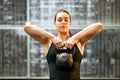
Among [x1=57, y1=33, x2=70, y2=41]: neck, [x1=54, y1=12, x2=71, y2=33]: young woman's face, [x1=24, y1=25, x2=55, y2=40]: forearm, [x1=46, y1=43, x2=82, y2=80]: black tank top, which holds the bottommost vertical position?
[x1=46, y1=43, x2=82, y2=80]: black tank top

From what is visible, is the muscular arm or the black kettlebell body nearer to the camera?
the black kettlebell body

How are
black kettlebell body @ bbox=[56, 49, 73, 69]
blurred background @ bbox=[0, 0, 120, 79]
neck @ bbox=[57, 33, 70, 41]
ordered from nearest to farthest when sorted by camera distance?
black kettlebell body @ bbox=[56, 49, 73, 69] → neck @ bbox=[57, 33, 70, 41] → blurred background @ bbox=[0, 0, 120, 79]

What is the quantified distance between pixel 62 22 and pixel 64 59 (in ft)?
0.83

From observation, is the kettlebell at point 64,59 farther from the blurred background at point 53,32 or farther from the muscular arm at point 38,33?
the blurred background at point 53,32

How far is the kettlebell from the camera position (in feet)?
5.79

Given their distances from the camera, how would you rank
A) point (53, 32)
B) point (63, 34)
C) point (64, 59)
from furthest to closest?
point (53, 32), point (63, 34), point (64, 59)

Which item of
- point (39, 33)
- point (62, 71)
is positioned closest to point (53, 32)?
point (39, 33)

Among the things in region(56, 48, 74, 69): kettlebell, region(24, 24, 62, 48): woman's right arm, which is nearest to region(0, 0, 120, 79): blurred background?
region(24, 24, 62, 48): woman's right arm

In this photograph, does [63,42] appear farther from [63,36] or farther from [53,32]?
[53,32]

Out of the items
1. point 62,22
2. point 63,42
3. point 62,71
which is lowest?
point 62,71

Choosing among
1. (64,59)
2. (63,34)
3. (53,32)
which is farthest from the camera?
(53,32)

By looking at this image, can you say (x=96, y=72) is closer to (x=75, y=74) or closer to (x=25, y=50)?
(x=25, y=50)

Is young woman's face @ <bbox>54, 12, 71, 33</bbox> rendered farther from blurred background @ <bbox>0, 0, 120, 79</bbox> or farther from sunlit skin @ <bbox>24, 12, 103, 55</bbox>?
blurred background @ <bbox>0, 0, 120, 79</bbox>

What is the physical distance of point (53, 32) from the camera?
10.6 ft
